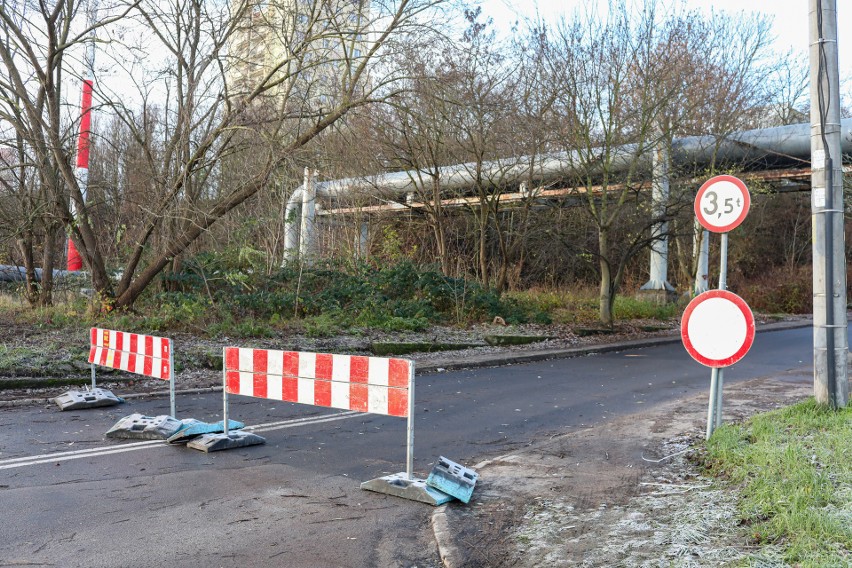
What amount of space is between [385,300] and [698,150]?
1057 cm

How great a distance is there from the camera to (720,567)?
3758 millimetres

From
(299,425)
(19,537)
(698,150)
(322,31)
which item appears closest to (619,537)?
(19,537)

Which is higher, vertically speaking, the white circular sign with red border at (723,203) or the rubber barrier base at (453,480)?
the white circular sign with red border at (723,203)

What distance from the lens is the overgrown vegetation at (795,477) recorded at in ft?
12.5

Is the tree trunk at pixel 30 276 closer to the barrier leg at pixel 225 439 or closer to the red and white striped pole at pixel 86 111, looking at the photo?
the red and white striped pole at pixel 86 111

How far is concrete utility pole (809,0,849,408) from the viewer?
6926 mm

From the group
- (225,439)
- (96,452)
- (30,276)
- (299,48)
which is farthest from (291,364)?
(30,276)

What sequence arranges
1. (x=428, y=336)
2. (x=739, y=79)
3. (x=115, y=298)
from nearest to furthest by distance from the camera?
(x=115, y=298) → (x=428, y=336) → (x=739, y=79)

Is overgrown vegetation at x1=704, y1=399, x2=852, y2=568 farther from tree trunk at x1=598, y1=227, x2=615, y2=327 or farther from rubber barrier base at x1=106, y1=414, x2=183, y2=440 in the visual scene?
tree trunk at x1=598, y1=227, x2=615, y2=327

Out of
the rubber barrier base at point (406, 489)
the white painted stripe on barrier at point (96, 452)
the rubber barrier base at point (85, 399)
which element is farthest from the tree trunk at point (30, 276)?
the rubber barrier base at point (406, 489)

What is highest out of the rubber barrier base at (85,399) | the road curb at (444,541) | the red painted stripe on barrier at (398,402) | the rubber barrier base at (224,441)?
the red painted stripe on barrier at (398,402)

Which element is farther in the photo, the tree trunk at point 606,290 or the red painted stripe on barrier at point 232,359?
the tree trunk at point 606,290

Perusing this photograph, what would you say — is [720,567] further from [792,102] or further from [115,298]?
[792,102]

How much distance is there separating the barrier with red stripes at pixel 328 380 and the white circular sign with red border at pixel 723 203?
303 centimetres
